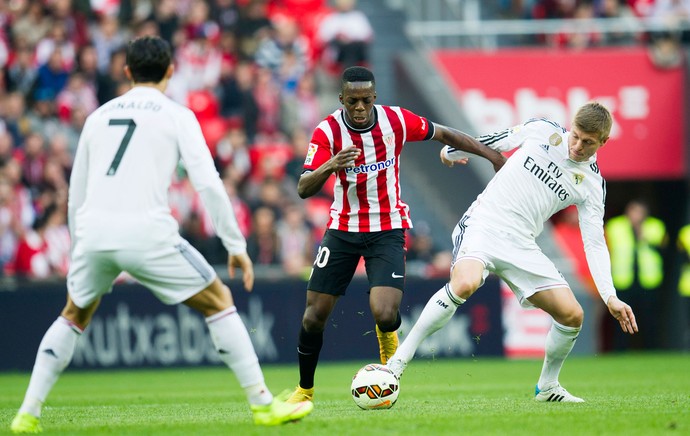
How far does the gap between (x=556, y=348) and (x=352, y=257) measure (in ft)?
5.29

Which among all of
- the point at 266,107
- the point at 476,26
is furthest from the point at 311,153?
the point at 476,26

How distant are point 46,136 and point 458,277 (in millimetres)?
10090

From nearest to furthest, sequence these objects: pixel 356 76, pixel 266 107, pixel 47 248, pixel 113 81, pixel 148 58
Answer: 1. pixel 148 58
2. pixel 356 76
3. pixel 47 248
4. pixel 113 81
5. pixel 266 107

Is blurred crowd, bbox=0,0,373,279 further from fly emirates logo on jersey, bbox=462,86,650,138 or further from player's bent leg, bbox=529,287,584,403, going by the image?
player's bent leg, bbox=529,287,584,403

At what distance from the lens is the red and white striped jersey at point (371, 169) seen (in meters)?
8.50

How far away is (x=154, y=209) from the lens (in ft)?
21.4

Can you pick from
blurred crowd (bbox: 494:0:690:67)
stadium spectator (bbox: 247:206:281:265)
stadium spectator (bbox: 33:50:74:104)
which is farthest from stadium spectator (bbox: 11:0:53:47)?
blurred crowd (bbox: 494:0:690:67)

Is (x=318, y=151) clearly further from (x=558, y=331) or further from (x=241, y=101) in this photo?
(x=241, y=101)

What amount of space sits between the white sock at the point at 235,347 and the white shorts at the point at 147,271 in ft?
0.72

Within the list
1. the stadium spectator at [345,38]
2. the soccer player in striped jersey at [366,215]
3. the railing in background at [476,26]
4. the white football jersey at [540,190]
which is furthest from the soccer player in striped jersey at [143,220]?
the railing in background at [476,26]

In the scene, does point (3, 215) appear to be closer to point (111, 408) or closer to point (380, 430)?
point (111, 408)

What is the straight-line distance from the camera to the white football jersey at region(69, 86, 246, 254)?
646 centimetres

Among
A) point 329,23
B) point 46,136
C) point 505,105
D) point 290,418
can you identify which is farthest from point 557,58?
point 290,418

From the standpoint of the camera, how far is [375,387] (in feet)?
26.6
